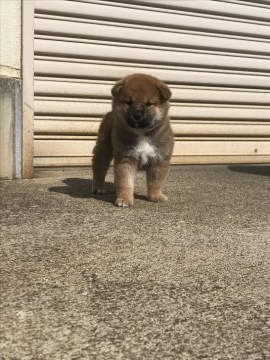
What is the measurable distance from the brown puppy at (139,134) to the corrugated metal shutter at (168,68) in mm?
1172

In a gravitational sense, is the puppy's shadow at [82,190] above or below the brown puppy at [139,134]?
below

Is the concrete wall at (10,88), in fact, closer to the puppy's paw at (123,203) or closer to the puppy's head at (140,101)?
the puppy's head at (140,101)

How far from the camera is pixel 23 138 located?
13.4 feet

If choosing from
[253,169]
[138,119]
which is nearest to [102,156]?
[138,119]

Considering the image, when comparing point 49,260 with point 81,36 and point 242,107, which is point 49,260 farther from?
point 242,107

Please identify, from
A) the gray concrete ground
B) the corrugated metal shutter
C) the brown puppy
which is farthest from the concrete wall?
the brown puppy

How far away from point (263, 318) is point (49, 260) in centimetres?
93

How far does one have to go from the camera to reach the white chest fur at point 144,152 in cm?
323

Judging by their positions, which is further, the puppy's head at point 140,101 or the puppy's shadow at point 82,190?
the puppy's shadow at point 82,190

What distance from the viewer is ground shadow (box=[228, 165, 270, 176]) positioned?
492 centimetres

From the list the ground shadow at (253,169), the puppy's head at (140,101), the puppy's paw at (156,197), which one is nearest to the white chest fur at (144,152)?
the puppy's head at (140,101)

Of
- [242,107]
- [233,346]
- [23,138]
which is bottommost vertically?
[233,346]

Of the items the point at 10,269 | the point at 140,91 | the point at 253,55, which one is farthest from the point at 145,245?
the point at 253,55

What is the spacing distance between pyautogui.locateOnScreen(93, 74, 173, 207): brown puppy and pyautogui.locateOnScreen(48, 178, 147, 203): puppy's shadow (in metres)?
0.21
